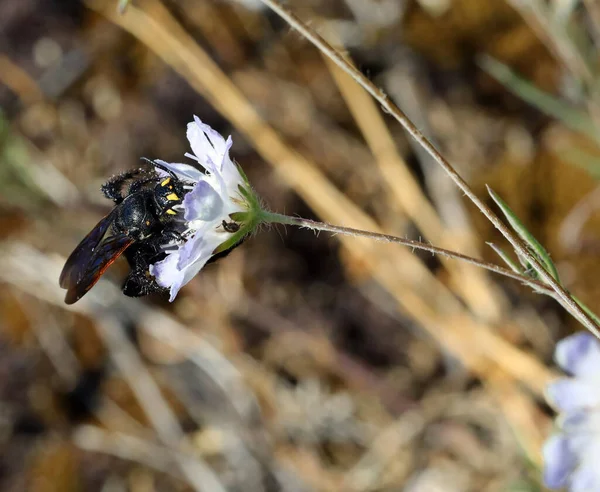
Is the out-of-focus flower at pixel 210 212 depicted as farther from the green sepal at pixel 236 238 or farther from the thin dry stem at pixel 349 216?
the thin dry stem at pixel 349 216

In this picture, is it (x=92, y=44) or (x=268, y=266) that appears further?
(x=92, y=44)

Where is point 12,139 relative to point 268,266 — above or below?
above

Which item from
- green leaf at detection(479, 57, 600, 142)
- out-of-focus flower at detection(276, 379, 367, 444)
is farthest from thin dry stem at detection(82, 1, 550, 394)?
green leaf at detection(479, 57, 600, 142)

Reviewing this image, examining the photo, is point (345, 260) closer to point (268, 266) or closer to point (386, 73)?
point (268, 266)

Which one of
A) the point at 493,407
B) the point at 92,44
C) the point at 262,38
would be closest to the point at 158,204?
the point at 493,407

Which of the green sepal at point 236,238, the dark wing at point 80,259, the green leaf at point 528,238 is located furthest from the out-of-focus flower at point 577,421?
the dark wing at point 80,259

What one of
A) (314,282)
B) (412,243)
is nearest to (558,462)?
(412,243)

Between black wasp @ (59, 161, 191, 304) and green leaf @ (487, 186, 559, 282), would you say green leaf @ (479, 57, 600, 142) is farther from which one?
black wasp @ (59, 161, 191, 304)

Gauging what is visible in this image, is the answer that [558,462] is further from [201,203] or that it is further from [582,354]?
[201,203]
